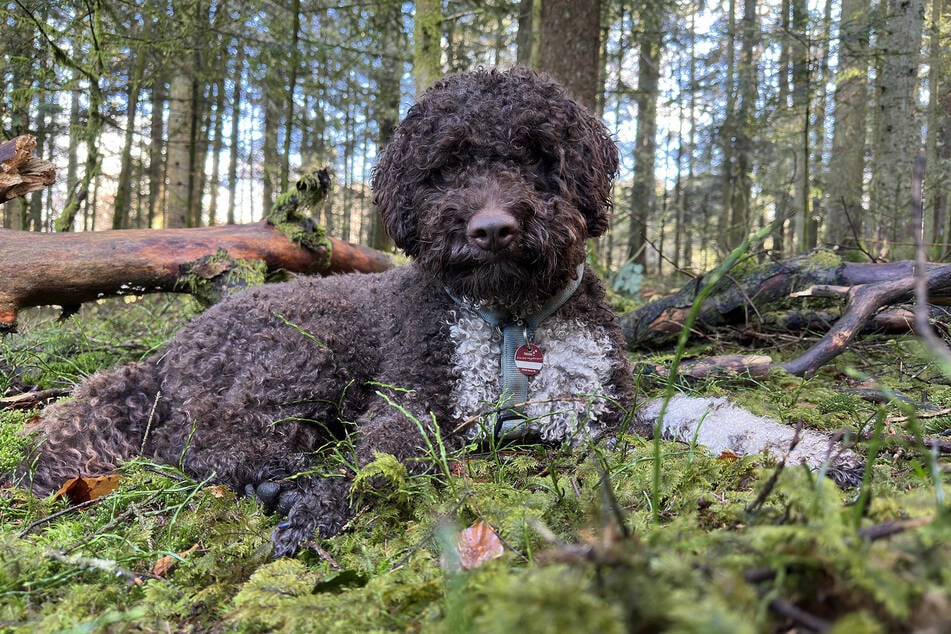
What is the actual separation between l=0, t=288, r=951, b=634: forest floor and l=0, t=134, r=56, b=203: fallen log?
1528 millimetres

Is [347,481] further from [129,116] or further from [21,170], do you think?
[129,116]

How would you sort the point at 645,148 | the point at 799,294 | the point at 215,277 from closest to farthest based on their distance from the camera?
the point at 799,294 < the point at 215,277 < the point at 645,148

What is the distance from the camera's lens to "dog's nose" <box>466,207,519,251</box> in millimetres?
2619

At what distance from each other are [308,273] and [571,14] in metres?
4.56

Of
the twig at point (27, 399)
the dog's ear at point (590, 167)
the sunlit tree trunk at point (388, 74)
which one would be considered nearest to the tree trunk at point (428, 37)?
the sunlit tree trunk at point (388, 74)

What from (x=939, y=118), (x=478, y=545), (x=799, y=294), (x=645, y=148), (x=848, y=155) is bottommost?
(x=478, y=545)

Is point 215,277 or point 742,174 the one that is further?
point 742,174

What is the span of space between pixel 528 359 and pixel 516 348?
3.4 inches

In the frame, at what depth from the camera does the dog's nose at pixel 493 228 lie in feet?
8.59

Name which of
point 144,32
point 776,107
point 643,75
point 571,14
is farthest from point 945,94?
point 144,32

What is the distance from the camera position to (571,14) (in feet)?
24.0

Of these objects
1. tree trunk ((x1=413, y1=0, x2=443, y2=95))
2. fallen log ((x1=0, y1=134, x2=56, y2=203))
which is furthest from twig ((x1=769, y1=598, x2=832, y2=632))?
tree trunk ((x1=413, y1=0, x2=443, y2=95))

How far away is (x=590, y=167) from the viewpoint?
316cm

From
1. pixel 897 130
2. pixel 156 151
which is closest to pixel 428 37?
pixel 897 130
